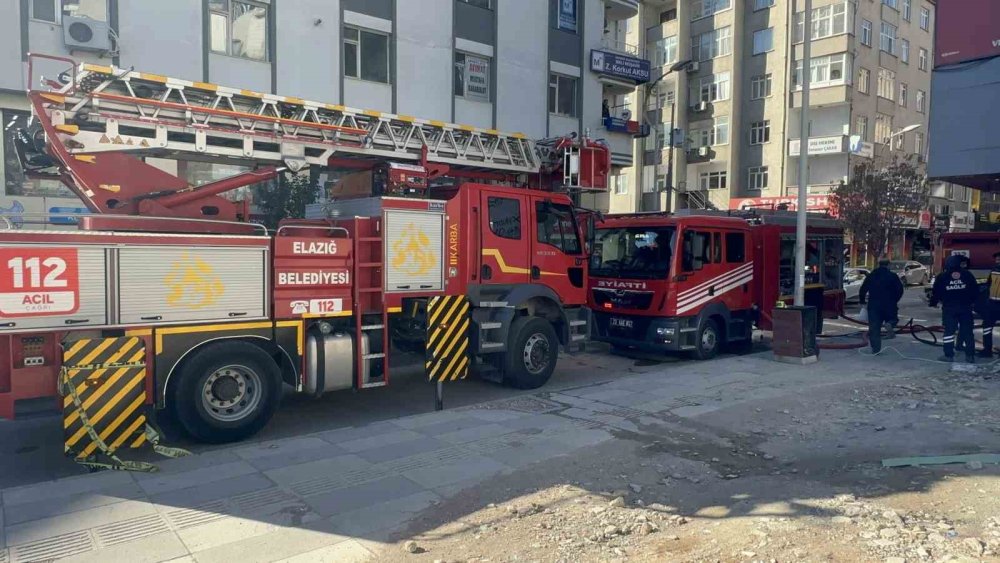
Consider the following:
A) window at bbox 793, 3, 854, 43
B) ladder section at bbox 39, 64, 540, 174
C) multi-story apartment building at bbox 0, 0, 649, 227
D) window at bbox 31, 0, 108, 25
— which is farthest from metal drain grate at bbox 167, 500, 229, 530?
window at bbox 793, 3, 854, 43

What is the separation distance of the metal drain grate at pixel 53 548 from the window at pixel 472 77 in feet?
58.5

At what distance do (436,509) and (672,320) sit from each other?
746cm

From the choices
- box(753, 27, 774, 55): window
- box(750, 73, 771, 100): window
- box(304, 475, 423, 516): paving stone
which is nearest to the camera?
box(304, 475, 423, 516): paving stone

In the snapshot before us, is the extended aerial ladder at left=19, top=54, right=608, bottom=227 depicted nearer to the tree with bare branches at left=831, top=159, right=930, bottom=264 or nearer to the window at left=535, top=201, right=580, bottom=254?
the window at left=535, top=201, right=580, bottom=254

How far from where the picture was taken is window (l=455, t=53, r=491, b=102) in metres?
21.2

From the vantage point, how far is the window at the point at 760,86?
4075cm

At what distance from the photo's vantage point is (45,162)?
290 inches

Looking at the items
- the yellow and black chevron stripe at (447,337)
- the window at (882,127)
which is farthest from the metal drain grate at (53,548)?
the window at (882,127)

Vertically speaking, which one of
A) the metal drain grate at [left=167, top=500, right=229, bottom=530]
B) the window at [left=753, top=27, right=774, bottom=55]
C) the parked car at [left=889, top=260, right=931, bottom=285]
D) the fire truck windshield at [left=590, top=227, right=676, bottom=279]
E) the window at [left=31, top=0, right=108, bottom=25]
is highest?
the window at [left=753, top=27, right=774, bottom=55]

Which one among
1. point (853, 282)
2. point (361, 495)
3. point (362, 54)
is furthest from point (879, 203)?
point (361, 495)

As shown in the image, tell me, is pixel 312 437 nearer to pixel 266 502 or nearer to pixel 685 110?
pixel 266 502

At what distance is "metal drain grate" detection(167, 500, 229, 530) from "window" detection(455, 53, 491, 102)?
17.3 meters

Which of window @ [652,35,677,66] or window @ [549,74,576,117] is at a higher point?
window @ [652,35,677,66]

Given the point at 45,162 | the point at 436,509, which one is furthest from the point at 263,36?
the point at 436,509
